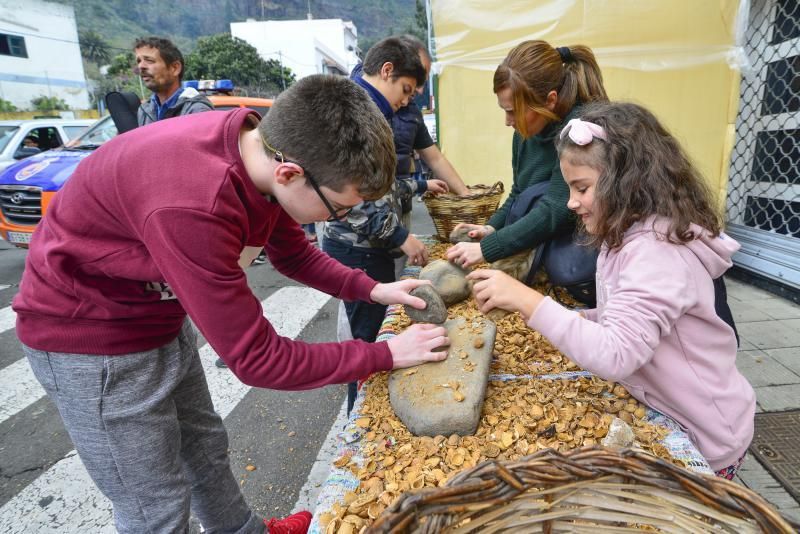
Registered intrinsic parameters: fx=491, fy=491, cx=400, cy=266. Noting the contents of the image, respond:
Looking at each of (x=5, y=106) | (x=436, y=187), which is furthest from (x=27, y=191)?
(x=5, y=106)

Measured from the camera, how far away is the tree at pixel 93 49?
5238 cm

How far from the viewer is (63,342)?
4.18 ft

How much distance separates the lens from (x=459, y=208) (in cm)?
303

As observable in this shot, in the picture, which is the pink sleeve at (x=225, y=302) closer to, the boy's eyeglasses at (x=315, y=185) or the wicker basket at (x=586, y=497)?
the boy's eyeglasses at (x=315, y=185)

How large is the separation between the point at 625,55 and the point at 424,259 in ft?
12.2

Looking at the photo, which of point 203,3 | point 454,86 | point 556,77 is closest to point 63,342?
point 556,77

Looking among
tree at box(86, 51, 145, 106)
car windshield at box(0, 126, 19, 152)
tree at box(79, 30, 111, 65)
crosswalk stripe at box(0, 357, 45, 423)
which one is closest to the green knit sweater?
crosswalk stripe at box(0, 357, 45, 423)

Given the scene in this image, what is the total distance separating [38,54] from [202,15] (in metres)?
75.0

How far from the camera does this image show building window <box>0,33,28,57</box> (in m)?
29.3

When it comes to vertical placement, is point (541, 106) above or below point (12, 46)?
below

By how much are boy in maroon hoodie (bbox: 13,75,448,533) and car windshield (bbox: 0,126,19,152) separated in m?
9.12

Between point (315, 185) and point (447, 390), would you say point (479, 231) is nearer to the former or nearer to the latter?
point (447, 390)

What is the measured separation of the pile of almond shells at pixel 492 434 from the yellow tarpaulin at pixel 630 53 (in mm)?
3664

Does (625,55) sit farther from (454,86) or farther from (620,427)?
(620,427)
